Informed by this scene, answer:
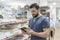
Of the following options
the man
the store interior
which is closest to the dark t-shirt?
the man

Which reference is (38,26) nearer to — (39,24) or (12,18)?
(39,24)

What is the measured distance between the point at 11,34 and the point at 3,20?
360 mm

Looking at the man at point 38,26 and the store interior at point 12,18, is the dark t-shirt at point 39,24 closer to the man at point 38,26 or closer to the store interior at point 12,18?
the man at point 38,26

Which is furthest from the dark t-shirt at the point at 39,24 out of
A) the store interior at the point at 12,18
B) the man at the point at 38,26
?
the store interior at the point at 12,18

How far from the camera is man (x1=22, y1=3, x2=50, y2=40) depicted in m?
2.70

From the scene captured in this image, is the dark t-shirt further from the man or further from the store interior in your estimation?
the store interior

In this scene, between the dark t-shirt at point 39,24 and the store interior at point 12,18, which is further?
the dark t-shirt at point 39,24

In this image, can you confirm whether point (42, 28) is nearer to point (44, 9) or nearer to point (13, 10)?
point (13, 10)

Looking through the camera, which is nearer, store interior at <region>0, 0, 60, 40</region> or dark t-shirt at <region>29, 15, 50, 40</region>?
store interior at <region>0, 0, 60, 40</region>

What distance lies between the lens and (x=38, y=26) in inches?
109

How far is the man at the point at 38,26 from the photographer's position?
8.86 feet

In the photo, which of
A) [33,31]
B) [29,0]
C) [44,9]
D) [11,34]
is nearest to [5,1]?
[11,34]

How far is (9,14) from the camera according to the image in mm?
2545

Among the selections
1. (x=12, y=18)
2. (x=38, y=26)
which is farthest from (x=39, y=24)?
(x=12, y=18)
